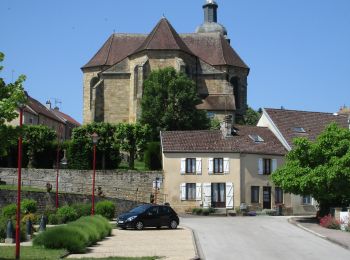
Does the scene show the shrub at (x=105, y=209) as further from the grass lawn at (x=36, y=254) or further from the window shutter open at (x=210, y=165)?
the grass lawn at (x=36, y=254)

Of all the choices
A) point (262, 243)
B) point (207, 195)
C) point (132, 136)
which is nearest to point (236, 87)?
point (132, 136)

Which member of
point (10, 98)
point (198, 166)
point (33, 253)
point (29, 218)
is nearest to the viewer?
point (10, 98)

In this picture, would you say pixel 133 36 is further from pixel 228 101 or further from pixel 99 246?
pixel 99 246

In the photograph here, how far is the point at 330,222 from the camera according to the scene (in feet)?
102

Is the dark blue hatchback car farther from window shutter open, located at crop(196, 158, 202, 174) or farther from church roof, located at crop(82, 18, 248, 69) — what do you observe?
church roof, located at crop(82, 18, 248, 69)

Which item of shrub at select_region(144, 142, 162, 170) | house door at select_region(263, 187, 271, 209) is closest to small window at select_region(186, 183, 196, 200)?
house door at select_region(263, 187, 271, 209)

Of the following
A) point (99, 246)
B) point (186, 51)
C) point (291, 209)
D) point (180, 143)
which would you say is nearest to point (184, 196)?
point (180, 143)

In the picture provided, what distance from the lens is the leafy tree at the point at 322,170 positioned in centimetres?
3322

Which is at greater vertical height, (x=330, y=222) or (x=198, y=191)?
(x=198, y=191)

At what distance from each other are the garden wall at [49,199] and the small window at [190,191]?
5.81 metres

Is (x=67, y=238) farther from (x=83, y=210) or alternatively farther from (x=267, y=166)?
(x=267, y=166)

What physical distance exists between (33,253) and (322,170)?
750 inches

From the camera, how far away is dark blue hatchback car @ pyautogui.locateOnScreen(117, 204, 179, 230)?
30875 millimetres

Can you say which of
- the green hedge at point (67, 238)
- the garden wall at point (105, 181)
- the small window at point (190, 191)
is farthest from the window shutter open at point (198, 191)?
the green hedge at point (67, 238)
